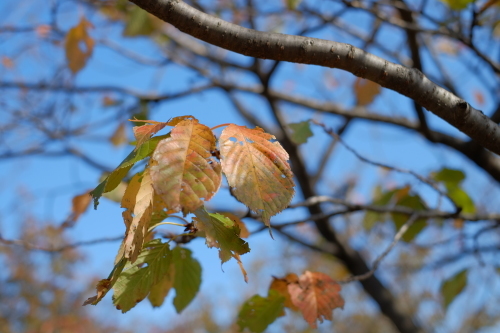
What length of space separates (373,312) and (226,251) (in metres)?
7.76

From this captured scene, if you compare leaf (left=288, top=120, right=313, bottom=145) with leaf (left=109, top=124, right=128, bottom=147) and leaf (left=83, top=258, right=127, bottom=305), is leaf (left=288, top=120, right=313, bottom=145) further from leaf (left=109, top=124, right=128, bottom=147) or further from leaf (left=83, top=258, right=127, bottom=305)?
leaf (left=109, top=124, right=128, bottom=147)

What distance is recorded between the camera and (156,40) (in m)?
2.92

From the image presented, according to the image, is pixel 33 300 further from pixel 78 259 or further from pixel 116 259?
pixel 116 259

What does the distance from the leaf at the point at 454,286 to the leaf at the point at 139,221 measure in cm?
163

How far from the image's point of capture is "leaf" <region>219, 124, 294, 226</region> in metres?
0.60

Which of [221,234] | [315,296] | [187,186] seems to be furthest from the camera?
[315,296]

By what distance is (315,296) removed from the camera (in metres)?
1.03

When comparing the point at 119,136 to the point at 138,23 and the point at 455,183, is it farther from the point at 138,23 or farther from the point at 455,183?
the point at 455,183

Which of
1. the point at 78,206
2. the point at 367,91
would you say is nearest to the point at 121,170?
the point at 78,206

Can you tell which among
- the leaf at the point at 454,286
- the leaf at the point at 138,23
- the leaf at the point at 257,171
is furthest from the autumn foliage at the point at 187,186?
the leaf at the point at 454,286

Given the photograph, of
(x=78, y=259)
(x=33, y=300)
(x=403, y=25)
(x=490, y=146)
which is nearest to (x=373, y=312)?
(x=78, y=259)

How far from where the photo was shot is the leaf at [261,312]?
1.12m

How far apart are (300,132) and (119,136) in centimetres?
187

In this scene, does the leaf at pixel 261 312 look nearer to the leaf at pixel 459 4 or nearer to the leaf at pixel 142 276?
the leaf at pixel 142 276
